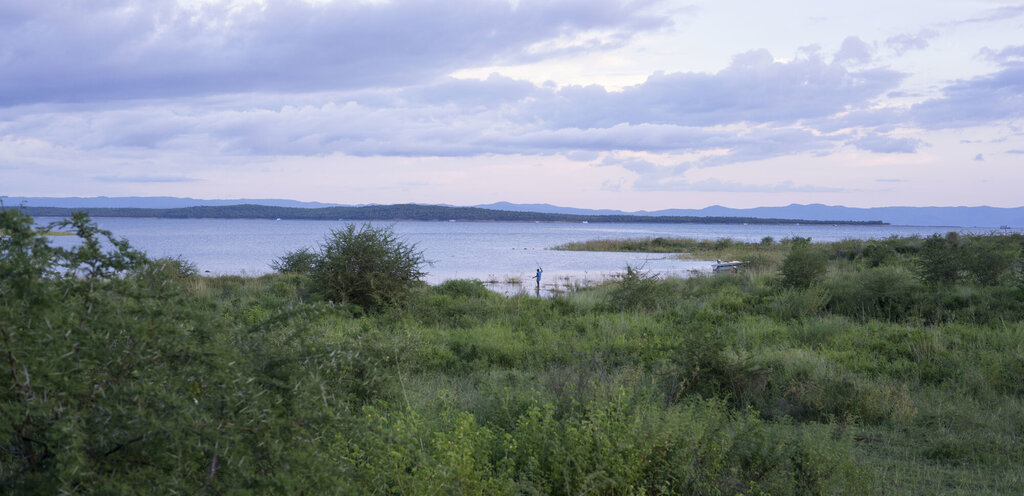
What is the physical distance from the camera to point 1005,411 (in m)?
7.85

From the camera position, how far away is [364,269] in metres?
16.0

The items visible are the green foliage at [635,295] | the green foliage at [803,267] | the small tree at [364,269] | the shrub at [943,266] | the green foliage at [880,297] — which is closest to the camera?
the green foliage at [880,297]

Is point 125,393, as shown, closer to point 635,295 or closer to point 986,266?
point 635,295

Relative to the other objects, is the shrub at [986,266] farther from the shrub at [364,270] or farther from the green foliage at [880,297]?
the shrub at [364,270]

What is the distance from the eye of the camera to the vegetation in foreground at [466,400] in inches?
96.4

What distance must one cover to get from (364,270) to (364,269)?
0.09 ft

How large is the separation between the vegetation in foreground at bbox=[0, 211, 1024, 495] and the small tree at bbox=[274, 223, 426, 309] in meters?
1.39

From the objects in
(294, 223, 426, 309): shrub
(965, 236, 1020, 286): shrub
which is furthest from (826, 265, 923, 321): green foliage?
(294, 223, 426, 309): shrub

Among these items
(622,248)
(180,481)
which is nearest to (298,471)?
(180,481)

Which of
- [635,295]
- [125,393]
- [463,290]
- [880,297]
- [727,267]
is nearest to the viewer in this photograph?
[125,393]

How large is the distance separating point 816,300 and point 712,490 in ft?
39.7

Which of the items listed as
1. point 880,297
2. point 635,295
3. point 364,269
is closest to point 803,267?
point 880,297

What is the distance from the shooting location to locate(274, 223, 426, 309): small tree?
1570cm

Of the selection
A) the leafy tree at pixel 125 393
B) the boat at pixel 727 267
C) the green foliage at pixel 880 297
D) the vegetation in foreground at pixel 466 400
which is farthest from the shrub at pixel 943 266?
the leafy tree at pixel 125 393
